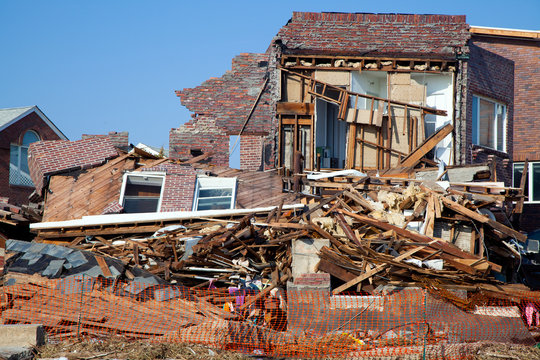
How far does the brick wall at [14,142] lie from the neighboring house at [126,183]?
11339mm

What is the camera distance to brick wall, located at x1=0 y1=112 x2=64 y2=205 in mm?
27547

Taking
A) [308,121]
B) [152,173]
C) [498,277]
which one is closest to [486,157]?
[308,121]

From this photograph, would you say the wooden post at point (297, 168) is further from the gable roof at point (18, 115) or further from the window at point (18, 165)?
the gable roof at point (18, 115)

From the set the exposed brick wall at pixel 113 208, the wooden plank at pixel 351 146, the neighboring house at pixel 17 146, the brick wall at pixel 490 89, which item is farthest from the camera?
the neighboring house at pixel 17 146

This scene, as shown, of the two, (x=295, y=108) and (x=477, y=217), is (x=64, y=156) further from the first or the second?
(x=477, y=217)

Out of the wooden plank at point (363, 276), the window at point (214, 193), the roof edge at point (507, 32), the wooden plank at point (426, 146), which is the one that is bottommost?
the wooden plank at point (363, 276)

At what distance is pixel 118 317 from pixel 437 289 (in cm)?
567

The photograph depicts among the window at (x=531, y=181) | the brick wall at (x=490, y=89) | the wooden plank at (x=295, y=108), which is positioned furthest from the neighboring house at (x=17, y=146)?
the window at (x=531, y=181)

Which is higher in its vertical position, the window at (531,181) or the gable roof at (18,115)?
the gable roof at (18,115)

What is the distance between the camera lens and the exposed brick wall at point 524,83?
1034 inches

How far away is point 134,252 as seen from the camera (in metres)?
12.2

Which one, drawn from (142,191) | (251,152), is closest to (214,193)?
(142,191)

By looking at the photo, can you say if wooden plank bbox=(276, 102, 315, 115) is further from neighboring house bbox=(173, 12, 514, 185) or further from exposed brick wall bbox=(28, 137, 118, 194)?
exposed brick wall bbox=(28, 137, 118, 194)

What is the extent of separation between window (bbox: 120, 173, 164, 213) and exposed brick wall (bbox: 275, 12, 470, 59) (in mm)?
6238
